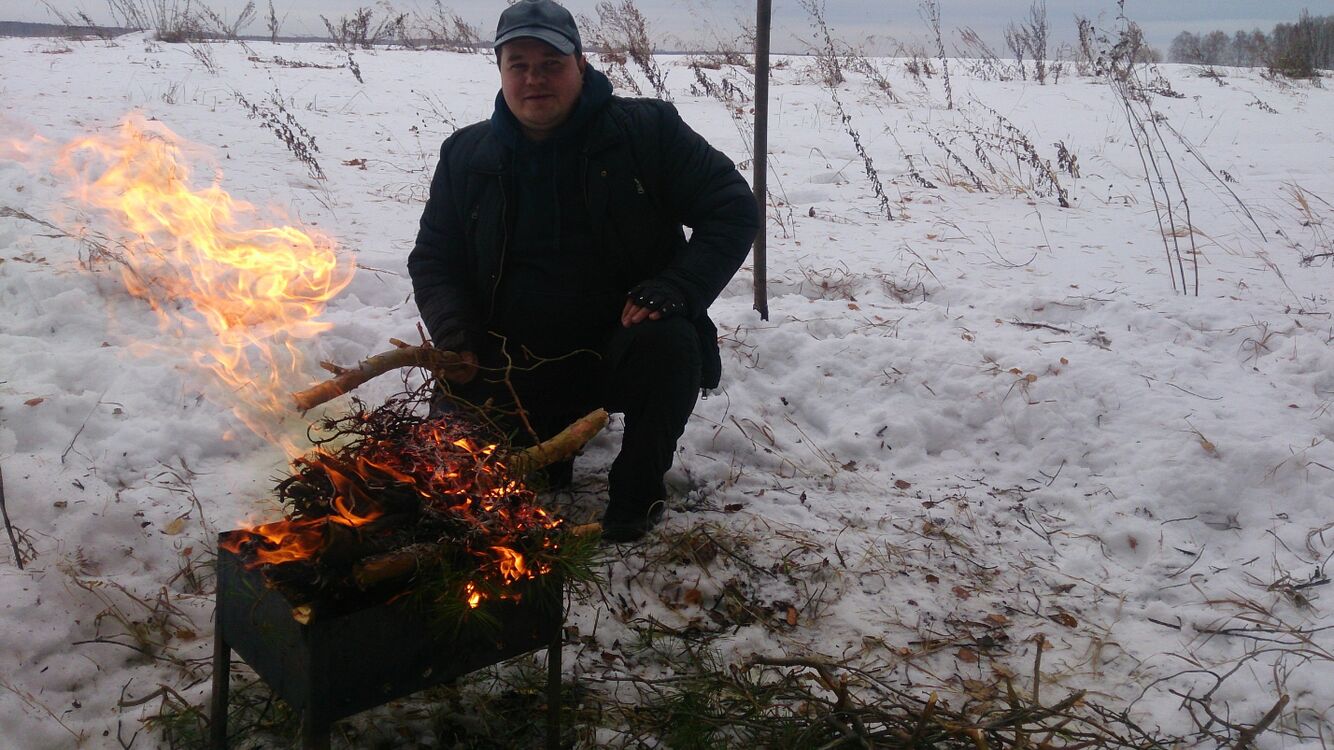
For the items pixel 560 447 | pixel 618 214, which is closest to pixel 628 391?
pixel 618 214

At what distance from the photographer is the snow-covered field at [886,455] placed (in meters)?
2.78

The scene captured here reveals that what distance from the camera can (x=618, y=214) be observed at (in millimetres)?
3299

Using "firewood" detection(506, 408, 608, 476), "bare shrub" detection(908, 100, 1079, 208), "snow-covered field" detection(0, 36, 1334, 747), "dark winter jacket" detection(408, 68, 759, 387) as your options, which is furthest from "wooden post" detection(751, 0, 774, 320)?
"bare shrub" detection(908, 100, 1079, 208)

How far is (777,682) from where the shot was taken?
8.44 feet

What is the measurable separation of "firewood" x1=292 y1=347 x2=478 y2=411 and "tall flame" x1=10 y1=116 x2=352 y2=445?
0.93 metres

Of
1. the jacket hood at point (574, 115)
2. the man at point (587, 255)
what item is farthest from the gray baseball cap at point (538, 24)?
the jacket hood at point (574, 115)

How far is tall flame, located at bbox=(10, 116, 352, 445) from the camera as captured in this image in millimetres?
3977

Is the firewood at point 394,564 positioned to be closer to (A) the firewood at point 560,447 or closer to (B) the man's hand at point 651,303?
(A) the firewood at point 560,447

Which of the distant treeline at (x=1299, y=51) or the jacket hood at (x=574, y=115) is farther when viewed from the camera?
the distant treeline at (x=1299, y=51)

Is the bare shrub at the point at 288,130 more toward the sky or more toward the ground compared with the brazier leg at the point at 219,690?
more toward the sky

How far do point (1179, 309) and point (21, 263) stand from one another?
5628mm

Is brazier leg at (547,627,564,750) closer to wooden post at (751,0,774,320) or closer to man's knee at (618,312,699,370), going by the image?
man's knee at (618,312,699,370)

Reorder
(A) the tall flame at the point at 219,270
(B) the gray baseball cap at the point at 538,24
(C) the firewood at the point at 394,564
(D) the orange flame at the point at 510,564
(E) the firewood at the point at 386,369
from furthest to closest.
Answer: (A) the tall flame at the point at 219,270 → (B) the gray baseball cap at the point at 538,24 → (E) the firewood at the point at 386,369 → (D) the orange flame at the point at 510,564 → (C) the firewood at the point at 394,564

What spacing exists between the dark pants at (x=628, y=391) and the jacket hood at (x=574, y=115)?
714 mm
